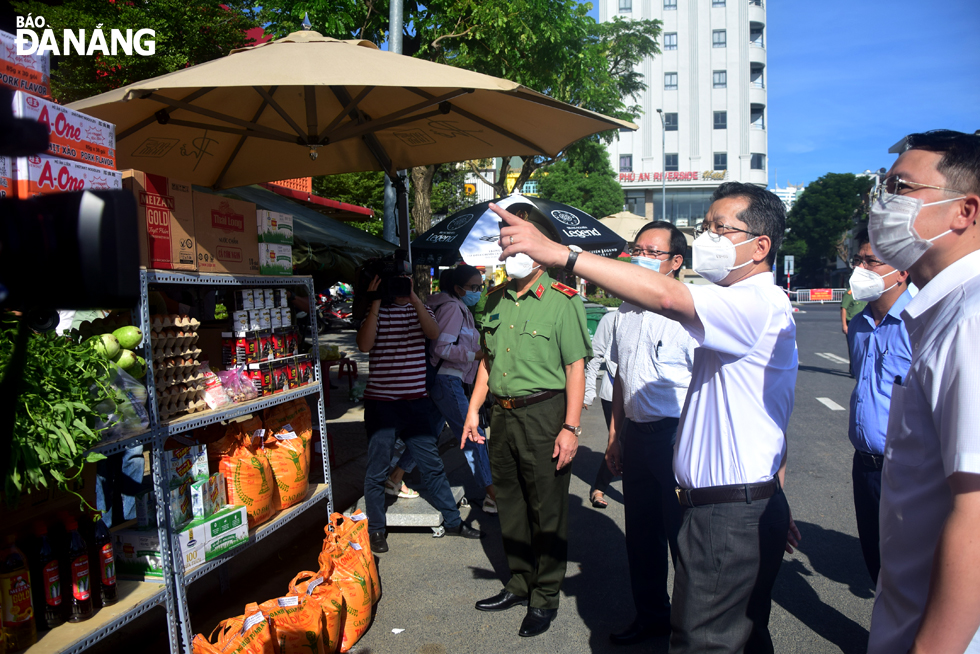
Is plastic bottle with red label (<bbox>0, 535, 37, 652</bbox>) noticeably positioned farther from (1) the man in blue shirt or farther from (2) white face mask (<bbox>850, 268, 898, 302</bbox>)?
(2) white face mask (<bbox>850, 268, 898, 302</bbox>)

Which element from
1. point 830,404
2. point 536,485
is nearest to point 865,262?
point 536,485

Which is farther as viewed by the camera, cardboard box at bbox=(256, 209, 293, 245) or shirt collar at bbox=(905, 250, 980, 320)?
cardboard box at bbox=(256, 209, 293, 245)

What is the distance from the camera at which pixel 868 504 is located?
3215mm

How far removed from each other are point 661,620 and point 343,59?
11.1 ft

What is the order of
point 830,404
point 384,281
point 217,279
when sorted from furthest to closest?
point 830,404
point 384,281
point 217,279

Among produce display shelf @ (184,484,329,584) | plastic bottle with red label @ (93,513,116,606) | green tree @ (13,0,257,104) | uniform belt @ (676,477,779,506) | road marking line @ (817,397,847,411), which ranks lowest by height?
road marking line @ (817,397,847,411)

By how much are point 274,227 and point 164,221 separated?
2.93ft

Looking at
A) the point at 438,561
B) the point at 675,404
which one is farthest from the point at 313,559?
the point at 675,404

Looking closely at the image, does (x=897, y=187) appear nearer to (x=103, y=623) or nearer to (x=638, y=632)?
(x=638, y=632)

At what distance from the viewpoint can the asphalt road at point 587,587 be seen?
3385 mm

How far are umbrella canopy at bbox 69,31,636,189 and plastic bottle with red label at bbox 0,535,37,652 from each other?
201 centimetres

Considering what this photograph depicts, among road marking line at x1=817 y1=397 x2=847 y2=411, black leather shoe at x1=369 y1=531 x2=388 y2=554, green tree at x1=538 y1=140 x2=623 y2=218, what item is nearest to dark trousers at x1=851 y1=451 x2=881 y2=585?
black leather shoe at x1=369 y1=531 x2=388 y2=554

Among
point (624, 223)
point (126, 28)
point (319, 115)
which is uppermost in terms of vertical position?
point (126, 28)

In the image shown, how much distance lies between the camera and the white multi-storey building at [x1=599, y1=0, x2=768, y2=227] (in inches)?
2152
